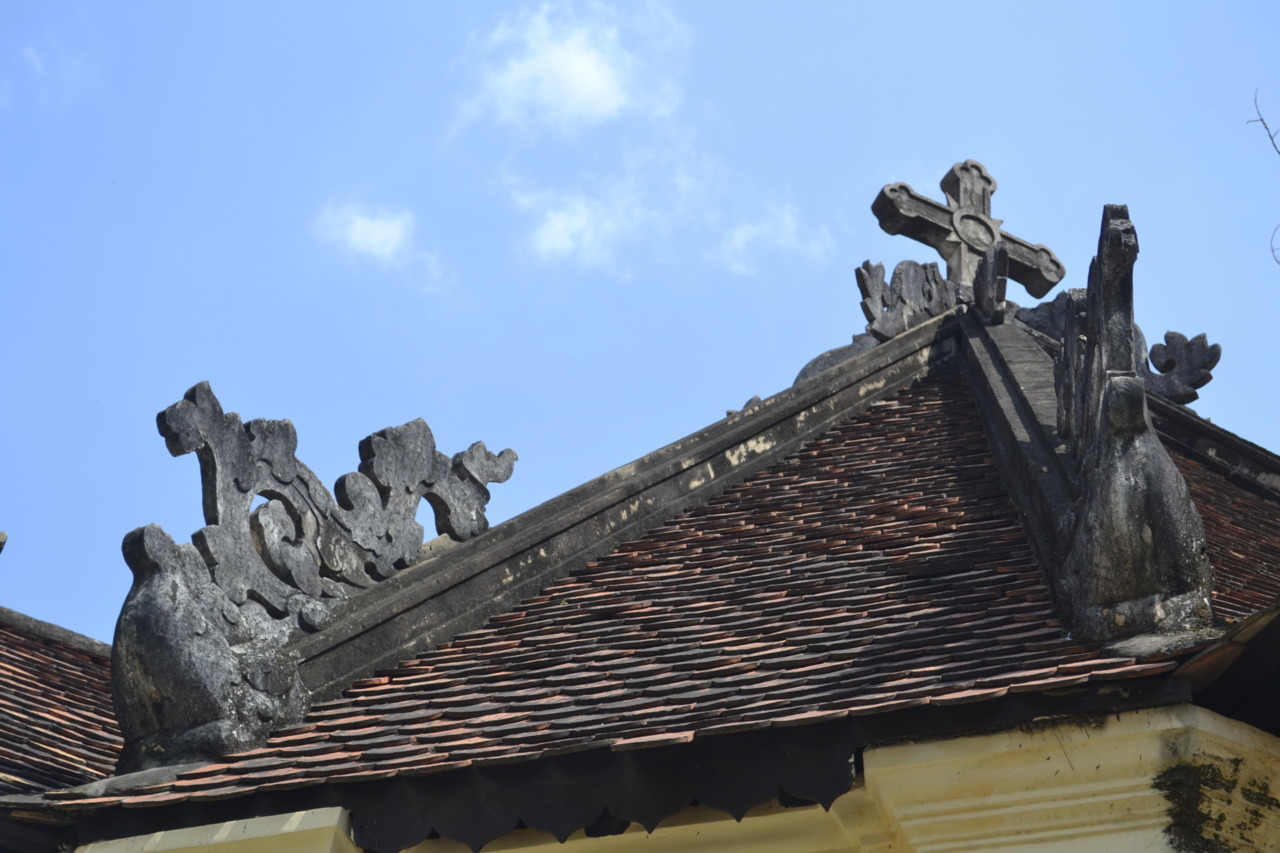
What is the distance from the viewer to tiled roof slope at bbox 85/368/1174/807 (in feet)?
17.0

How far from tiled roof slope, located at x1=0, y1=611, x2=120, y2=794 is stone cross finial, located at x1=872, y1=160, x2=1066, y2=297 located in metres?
6.76

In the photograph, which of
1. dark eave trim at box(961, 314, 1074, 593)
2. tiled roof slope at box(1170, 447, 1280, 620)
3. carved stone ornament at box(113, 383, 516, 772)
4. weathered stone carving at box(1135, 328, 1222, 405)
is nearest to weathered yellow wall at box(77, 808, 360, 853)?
carved stone ornament at box(113, 383, 516, 772)

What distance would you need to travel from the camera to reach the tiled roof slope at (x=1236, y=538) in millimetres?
6469

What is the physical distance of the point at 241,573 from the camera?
6105mm

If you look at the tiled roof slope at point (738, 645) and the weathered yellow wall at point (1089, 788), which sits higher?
the tiled roof slope at point (738, 645)

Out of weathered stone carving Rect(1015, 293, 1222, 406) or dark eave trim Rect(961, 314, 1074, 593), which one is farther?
weathered stone carving Rect(1015, 293, 1222, 406)

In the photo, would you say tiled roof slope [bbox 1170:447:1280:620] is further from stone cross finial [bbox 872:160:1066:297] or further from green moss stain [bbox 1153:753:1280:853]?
stone cross finial [bbox 872:160:1066:297]

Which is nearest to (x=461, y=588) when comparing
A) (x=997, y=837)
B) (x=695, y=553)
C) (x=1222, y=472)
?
(x=695, y=553)

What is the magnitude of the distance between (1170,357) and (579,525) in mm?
5940

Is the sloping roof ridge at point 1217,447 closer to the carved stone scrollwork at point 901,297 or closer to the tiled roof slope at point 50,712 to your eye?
the carved stone scrollwork at point 901,297

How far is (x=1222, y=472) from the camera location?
1026 centimetres

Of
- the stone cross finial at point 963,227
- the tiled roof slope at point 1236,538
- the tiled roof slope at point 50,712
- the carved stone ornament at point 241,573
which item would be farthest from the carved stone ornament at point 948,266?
the tiled roof slope at point 50,712

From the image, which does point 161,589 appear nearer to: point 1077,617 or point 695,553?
point 695,553

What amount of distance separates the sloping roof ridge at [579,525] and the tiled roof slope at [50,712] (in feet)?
4.82
